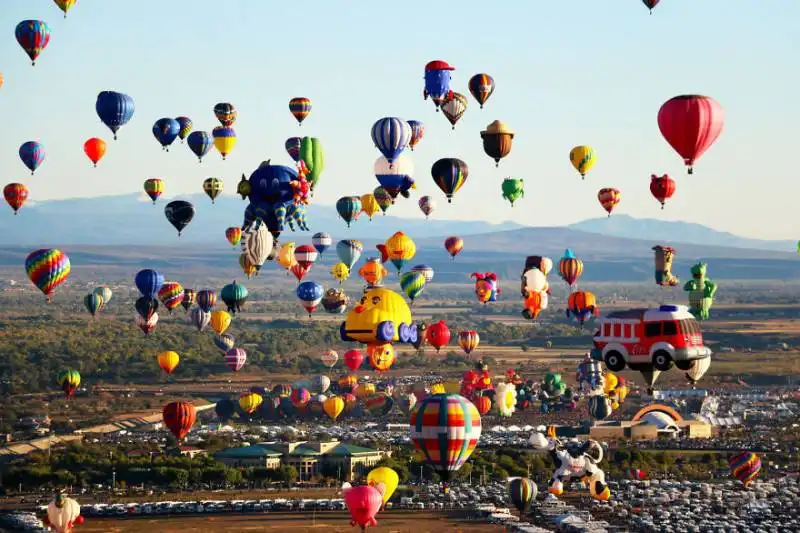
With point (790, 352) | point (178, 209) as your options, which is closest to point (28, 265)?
point (178, 209)

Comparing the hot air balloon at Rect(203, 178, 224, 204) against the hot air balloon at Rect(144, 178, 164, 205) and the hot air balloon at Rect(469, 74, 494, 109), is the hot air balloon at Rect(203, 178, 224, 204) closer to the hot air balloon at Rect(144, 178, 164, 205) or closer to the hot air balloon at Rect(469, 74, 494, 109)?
the hot air balloon at Rect(144, 178, 164, 205)

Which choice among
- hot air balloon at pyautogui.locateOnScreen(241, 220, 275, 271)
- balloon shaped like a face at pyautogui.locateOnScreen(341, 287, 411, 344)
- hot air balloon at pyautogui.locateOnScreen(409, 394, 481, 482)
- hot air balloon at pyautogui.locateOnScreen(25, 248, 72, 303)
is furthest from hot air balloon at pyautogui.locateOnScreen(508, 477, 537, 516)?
hot air balloon at pyautogui.locateOnScreen(25, 248, 72, 303)

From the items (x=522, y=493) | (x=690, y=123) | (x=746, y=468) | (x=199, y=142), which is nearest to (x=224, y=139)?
(x=199, y=142)

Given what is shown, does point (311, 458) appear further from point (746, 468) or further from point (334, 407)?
point (334, 407)

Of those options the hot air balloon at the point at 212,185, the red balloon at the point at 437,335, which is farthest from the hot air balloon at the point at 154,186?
the red balloon at the point at 437,335

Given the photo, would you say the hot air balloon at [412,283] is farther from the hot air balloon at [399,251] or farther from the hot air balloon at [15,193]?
the hot air balloon at [15,193]

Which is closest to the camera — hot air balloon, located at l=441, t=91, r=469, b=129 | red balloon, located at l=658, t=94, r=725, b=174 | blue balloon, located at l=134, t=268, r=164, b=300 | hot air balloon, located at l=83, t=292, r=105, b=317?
red balloon, located at l=658, t=94, r=725, b=174

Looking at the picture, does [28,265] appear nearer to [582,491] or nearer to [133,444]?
[133,444]

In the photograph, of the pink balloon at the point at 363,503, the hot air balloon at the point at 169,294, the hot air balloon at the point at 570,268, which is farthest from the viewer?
the hot air balloon at the point at 169,294
